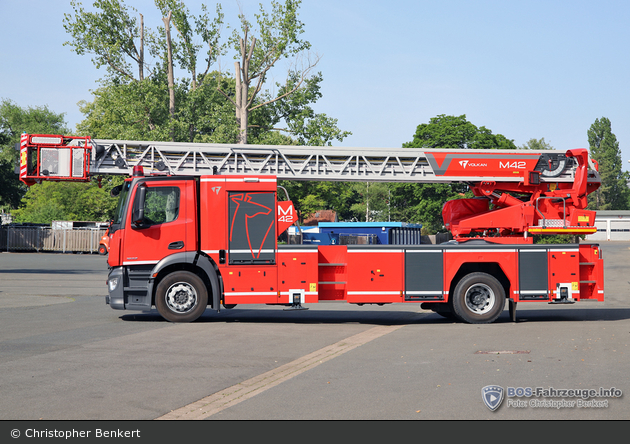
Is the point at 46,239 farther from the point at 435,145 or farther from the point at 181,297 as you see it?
the point at 181,297

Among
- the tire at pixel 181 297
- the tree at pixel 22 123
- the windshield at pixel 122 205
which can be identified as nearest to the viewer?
the tire at pixel 181 297

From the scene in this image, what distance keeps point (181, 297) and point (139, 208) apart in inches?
80.3

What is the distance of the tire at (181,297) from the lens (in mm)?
12539

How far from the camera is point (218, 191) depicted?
12664 mm

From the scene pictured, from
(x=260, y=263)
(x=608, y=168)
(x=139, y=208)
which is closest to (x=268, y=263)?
(x=260, y=263)

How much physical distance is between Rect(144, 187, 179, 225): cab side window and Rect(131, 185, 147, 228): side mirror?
0.33 ft

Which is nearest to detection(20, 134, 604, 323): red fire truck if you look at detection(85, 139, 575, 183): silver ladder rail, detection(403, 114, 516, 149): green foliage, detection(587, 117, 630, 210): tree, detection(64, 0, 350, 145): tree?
detection(85, 139, 575, 183): silver ladder rail

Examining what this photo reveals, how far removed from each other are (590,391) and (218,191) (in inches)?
324

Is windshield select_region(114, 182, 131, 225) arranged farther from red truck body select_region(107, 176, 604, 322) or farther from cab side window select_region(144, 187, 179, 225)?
cab side window select_region(144, 187, 179, 225)

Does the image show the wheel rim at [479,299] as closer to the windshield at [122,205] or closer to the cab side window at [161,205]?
the cab side window at [161,205]

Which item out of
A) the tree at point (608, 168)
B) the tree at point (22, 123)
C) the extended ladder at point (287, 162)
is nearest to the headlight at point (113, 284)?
the extended ladder at point (287, 162)

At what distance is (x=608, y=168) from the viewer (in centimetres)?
11231

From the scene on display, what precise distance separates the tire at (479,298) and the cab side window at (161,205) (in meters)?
6.16

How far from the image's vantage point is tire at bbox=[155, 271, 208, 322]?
12539 millimetres
